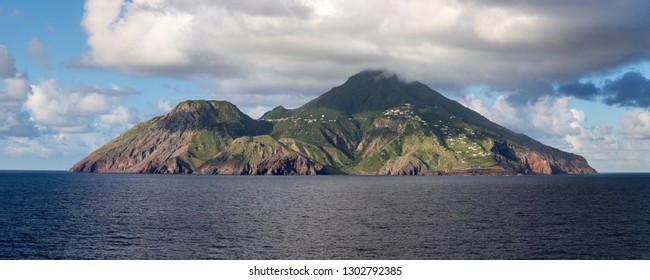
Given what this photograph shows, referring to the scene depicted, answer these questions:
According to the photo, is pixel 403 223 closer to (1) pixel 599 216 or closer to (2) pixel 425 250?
(2) pixel 425 250

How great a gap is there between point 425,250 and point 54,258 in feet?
204

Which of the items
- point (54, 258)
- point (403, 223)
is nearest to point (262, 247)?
point (54, 258)

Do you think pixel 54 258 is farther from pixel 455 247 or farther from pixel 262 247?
pixel 455 247

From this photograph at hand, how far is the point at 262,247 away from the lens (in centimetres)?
9344

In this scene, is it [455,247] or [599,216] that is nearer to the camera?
[455,247]

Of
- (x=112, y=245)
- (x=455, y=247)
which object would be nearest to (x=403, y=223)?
(x=455, y=247)

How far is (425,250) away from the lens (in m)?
91.0
